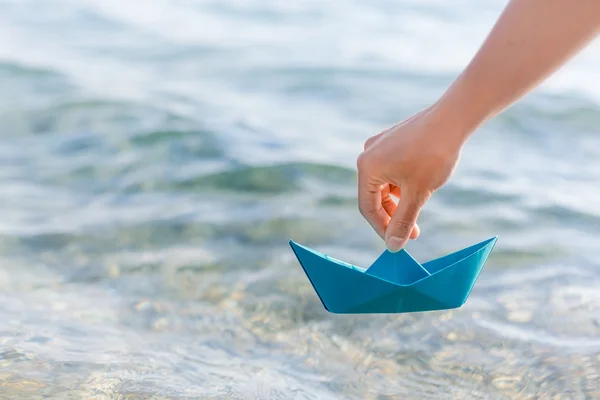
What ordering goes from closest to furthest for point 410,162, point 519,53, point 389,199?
point 519,53, point 410,162, point 389,199

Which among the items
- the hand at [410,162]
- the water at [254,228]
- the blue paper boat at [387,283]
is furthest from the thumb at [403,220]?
the water at [254,228]

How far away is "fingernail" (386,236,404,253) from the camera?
158 cm

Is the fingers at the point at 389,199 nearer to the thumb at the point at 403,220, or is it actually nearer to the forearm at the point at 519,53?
the thumb at the point at 403,220

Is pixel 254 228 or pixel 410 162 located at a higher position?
pixel 410 162

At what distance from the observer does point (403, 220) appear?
1.52 metres

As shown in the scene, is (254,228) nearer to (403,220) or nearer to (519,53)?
(403,220)

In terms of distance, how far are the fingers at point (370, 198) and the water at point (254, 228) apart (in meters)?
0.73

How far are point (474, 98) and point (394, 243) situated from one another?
40cm

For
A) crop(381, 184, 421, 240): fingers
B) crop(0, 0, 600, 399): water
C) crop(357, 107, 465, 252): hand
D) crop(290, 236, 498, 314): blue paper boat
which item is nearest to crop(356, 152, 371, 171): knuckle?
crop(357, 107, 465, 252): hand

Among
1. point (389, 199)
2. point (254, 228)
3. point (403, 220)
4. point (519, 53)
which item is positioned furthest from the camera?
point (254, 228)

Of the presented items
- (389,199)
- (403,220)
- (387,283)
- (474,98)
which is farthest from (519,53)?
(387,283)

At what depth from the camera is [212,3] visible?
10.2 metres

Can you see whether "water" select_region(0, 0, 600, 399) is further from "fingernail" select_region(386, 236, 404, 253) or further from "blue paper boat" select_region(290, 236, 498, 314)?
"fingernail" select_region(386, 236, 404, 253)

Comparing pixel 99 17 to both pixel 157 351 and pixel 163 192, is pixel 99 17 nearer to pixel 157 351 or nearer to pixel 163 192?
pixel 163 192
